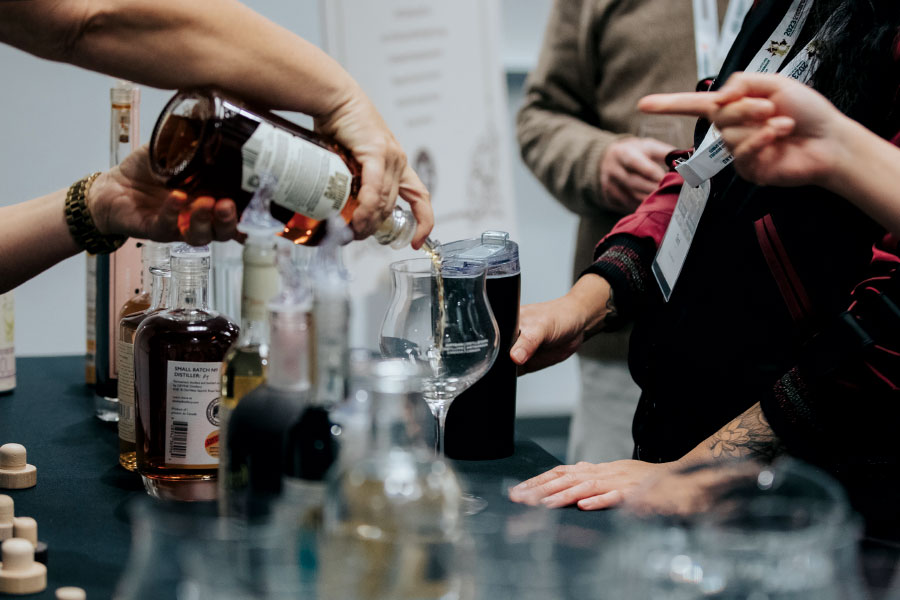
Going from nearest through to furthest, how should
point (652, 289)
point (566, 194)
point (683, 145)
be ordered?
point (652, 289)
point (683, 145)
point (566, 194)

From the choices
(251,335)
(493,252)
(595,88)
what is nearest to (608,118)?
(595,88)

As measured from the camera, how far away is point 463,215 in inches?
123

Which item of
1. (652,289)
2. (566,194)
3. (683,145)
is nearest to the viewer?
(652,289)

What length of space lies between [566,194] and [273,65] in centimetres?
148

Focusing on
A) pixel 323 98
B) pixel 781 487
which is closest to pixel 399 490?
pixel 781 487

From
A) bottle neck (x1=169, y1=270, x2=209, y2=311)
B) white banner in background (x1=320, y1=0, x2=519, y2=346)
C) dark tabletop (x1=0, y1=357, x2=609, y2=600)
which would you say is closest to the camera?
dark tabletop (x1=0, y1=357, x2=609, y2=600)

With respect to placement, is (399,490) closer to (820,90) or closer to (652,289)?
(820,90)

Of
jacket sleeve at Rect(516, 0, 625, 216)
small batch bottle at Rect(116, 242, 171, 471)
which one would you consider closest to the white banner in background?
jacket sleeve at Rect(516, 0, 625, 216)

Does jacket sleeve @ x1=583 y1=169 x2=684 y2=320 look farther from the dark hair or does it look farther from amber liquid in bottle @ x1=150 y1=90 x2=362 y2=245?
amber liquid in bottle @ x1=150 y1=90 x2=362 y2=245

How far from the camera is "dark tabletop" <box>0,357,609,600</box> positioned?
83 centimetres

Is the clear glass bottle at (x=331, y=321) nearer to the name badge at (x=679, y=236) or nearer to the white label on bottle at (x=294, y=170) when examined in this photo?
the white label on bottle at (x=294, y=170)

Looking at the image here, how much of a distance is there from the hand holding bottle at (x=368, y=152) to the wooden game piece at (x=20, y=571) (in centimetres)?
46

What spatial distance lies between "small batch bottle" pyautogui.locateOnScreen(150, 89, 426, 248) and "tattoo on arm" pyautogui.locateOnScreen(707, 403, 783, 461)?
543 millimetres

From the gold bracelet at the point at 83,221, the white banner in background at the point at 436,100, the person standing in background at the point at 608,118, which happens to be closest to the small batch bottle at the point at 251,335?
the gold bracelet at the point at 83,221
